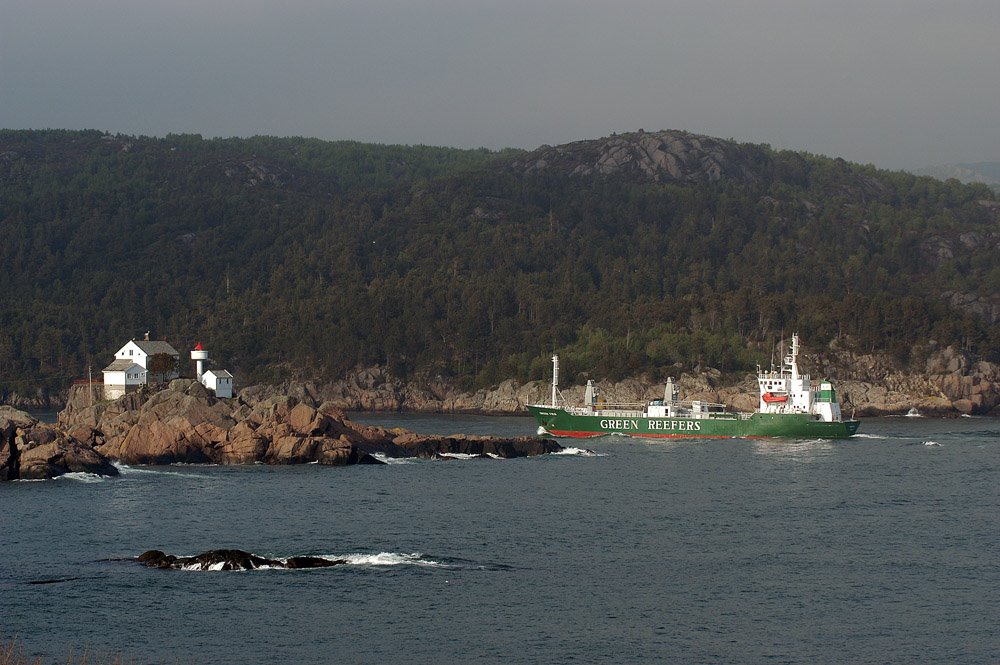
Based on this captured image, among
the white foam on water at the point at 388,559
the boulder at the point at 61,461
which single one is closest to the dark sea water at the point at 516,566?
the white foam on water at the point at 388,559

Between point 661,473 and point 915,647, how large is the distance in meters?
39.9

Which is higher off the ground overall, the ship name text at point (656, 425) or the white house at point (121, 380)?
the white house at point (121, 380)

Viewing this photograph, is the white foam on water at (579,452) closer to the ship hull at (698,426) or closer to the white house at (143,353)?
the ship hull at (698,426)

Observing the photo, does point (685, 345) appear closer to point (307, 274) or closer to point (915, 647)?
point (307, 274)

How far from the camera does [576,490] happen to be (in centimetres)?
6688

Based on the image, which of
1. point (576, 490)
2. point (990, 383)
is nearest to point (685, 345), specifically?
point (990, 383)

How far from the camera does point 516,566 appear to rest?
45.8m

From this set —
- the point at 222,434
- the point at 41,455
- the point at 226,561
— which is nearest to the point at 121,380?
the point at 222,434

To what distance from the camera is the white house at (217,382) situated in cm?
8725

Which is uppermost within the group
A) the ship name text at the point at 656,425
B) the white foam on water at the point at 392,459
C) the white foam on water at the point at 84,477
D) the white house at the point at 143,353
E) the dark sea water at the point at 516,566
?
the white house at the point at 143,353

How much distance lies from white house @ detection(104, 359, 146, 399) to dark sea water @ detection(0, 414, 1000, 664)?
17910mm

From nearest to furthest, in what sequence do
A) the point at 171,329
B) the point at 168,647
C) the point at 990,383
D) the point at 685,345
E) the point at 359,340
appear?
the point at 168,647 → the point at 990,383 → the point at 685,345 → the point at 359,340 → the point at 171,329

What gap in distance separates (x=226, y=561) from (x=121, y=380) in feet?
158

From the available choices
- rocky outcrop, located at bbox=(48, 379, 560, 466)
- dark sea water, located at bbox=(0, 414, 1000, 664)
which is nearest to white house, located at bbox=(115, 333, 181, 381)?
rocky outcrop, located at bbox=(48, 379, 560, 466)
